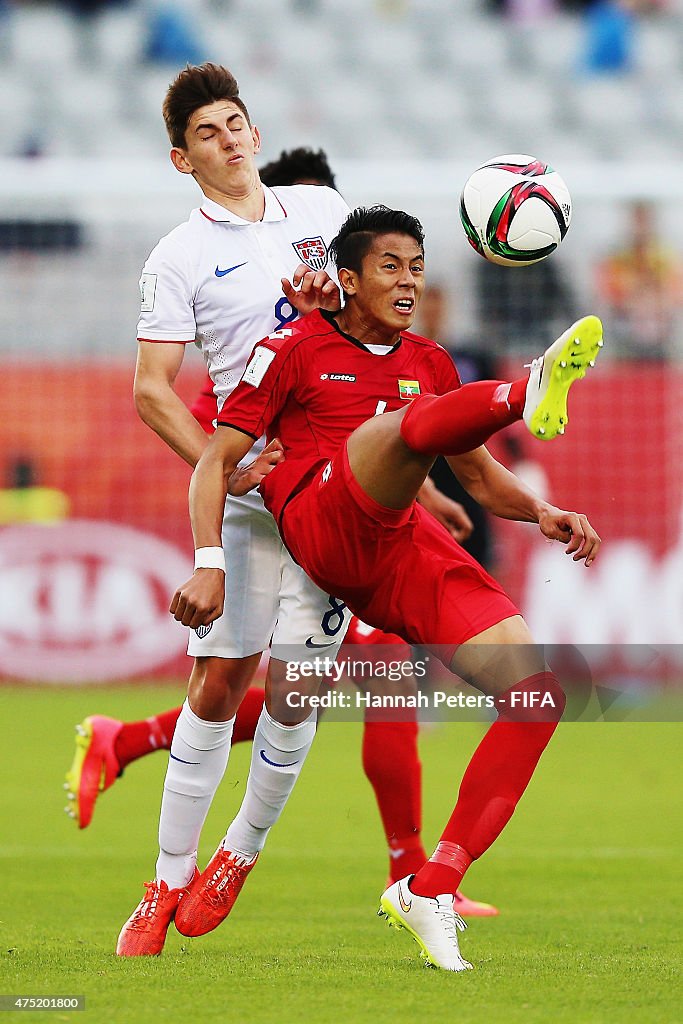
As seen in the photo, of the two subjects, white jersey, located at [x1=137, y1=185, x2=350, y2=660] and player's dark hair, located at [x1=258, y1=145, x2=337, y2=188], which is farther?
player's dark hair, located at [x1=258, y1=145, x2=337, y2=188]

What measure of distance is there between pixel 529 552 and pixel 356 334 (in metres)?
6.75

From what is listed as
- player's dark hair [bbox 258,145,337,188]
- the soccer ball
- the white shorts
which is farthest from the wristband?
player's dark hair [bbox 258,145,337,188]

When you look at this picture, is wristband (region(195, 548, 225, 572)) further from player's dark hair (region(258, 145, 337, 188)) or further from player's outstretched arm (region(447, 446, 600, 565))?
player's dark hair (region(258, 145, 337, 188))

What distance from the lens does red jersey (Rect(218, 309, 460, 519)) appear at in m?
4.26

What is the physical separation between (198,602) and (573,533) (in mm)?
968

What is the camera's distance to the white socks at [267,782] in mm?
4543

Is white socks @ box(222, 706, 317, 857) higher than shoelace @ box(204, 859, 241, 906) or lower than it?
higher

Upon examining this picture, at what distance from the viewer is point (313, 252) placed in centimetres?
488

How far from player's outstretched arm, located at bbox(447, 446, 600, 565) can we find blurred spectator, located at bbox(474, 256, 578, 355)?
6.47 metres

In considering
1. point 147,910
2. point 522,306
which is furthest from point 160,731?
point 522,306

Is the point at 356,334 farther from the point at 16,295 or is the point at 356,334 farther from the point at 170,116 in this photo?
the point at 16,295

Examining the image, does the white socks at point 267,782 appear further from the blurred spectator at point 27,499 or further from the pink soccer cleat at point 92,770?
the blurred spectator at point 27,499

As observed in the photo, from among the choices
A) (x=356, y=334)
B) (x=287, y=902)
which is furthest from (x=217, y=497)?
(x=287, y=902)

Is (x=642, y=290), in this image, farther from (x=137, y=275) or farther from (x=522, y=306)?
(x=137, y=275)
